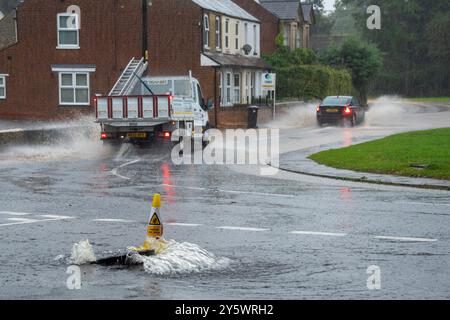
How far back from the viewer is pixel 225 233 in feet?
42.8

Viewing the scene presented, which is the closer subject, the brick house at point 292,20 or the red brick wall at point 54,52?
the red brick wall at point 54,52

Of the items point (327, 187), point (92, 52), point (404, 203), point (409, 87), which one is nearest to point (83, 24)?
point (92, 52)

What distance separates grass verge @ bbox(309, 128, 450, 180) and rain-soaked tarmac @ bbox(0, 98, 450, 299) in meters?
2.27

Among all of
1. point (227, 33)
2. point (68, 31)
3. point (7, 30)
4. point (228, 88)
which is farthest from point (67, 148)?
point (7, 30)

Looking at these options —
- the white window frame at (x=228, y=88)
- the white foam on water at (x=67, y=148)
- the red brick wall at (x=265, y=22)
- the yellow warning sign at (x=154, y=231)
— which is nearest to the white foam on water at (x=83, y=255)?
the yellow warning sign at (x=154, y=231)

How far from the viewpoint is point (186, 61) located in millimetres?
49688

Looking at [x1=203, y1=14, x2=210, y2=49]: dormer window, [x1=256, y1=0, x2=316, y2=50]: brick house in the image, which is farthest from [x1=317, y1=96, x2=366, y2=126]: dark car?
[x1=256, y1=0, x2=316, y2=50]: brick house

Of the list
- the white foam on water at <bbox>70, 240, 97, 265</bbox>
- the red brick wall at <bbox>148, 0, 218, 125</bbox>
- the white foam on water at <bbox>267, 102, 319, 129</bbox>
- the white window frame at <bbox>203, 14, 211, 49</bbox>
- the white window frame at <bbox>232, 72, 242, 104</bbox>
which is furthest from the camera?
the white window frame at <bbox>232, 72, 242, 104</bbox>

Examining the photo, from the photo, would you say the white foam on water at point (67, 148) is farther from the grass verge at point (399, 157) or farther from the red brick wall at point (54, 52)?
the red brick wall at point (54, 52)

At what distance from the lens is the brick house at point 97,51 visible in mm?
49656

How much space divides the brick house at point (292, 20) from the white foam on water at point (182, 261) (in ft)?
194

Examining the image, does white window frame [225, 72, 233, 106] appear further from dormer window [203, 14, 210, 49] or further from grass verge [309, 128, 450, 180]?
grass verge [309, 128, 450, 180]

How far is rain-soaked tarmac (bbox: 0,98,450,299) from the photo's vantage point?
9.42m
